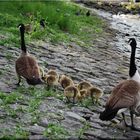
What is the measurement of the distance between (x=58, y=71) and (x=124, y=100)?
597 cm

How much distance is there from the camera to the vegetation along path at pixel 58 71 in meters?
9.70

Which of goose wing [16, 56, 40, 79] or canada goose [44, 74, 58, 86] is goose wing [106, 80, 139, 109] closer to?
goose wing [16, 56, 40, 79]

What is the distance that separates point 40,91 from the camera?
1229cm

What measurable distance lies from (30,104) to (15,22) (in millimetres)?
12020

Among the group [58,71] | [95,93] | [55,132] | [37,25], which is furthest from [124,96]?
[37,25]

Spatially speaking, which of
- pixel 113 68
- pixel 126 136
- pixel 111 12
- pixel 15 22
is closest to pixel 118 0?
pixel 111 12

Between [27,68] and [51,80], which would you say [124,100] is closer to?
[27,68]

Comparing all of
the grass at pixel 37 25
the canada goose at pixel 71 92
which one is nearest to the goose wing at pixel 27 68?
the canada goose at pixel 71 92

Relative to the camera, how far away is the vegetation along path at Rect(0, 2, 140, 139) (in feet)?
31.8

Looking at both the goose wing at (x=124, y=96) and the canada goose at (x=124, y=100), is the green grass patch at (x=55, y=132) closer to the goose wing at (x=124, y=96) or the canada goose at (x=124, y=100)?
the canada goose at (x=124, y=100)

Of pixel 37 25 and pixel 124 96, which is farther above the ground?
pixel 124 96

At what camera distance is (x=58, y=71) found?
50.4 ft

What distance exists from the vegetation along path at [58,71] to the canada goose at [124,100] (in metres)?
0.51

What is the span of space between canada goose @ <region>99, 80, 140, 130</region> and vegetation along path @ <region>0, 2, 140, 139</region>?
0.51 m
